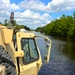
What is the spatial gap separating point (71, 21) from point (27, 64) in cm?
9265

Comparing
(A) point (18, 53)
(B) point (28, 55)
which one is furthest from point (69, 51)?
(A) point (18, 53)

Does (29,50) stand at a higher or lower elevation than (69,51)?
higher

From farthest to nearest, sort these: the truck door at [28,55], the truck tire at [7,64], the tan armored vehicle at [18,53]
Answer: the truck door at [28,55], the tan armored vehicle at [18,53], the truck tire at [7,64]

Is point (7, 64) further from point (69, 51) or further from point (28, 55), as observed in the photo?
point (69, 51)

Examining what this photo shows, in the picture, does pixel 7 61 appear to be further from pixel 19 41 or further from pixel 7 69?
pixel 19 41

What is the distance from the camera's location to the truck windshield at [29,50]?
5078 millimetres

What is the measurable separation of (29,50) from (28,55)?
0.51ft

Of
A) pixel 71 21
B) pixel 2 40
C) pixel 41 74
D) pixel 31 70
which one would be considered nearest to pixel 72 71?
pixel 41 74

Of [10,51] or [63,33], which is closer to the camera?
[10,51]

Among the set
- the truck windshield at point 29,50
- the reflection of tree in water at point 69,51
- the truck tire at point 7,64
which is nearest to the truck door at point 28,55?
the truck windshield at point 29,50

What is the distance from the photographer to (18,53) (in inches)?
177

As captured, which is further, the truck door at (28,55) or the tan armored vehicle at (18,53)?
the truck door at (28,55)

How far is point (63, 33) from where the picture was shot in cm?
10125

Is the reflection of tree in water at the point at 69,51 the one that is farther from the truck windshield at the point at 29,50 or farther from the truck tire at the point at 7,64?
the truck tire at the point at 7,64
